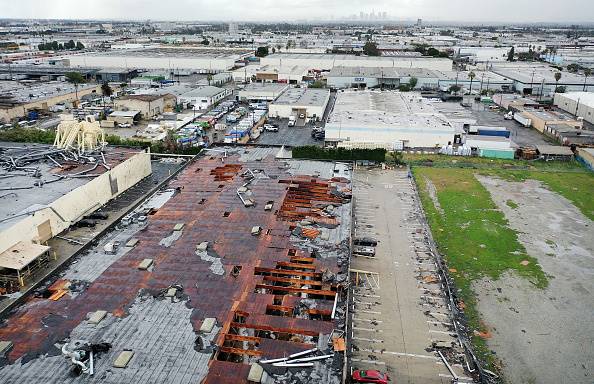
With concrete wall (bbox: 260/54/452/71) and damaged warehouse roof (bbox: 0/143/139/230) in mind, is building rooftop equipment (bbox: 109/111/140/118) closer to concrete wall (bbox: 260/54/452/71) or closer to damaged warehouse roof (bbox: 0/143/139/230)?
damaged warehouse roof (bbox: 0/143/139/230)

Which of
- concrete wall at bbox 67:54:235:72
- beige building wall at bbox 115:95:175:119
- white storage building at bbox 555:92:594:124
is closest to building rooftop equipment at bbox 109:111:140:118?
beige building wall at bbox 115:95:175:119

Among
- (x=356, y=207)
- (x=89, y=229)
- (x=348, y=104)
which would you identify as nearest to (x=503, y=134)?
(x=348, y=104)

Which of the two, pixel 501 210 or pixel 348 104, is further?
pixel 348 104

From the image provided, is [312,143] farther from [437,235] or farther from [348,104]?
[437,235]

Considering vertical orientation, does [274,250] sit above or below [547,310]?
above

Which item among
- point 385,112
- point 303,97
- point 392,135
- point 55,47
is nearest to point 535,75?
point 385,112

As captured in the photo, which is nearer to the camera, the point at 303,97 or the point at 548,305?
the point at 548,305

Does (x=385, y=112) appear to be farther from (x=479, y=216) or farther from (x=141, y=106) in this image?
(x=141, y=106)
